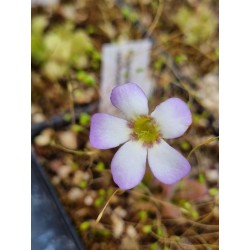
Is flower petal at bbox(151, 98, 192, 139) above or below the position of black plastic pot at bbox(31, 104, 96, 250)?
above

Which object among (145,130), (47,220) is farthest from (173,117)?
(47,220)

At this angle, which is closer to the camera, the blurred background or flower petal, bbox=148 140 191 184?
flower petal, bbox=148 140 191 184

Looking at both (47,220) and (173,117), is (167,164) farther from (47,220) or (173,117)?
(47,220)

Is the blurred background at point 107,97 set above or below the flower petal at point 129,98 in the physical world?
below

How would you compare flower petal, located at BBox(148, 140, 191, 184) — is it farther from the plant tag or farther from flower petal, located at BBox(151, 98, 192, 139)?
the plant tag

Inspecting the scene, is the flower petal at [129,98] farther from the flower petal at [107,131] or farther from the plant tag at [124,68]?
the plant tag at [124,68]

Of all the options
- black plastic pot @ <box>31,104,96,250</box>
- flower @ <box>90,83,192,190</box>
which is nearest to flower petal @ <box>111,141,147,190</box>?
flower @ <box>90,83,192,190</box>

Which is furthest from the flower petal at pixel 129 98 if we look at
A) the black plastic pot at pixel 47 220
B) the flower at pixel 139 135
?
the black plastic pot at pixel 47 220

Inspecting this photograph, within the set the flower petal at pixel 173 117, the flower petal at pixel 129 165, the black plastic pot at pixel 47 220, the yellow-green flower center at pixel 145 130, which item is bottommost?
the black plastic pot at pixel 47 220

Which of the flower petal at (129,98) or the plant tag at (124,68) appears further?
the plant tag at (124,68)
